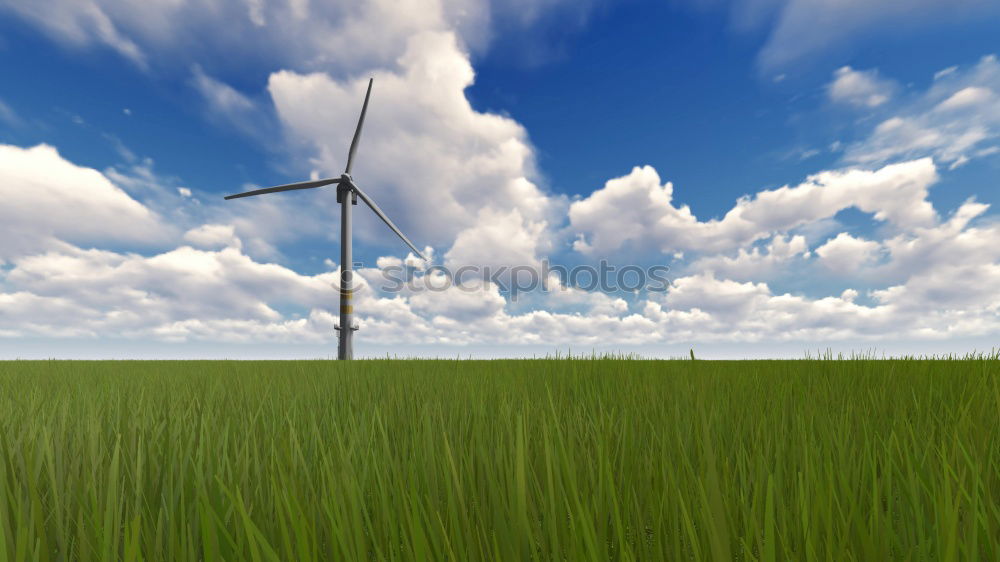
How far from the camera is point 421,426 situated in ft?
8.30

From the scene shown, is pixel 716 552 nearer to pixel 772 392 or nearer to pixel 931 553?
pixel 931 553

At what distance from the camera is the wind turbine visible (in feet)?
56.5

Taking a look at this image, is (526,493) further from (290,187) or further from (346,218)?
(290,187)

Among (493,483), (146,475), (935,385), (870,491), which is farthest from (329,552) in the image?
(935,385)

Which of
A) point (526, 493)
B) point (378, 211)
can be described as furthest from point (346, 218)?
point (526, 493)

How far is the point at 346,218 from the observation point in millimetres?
18125

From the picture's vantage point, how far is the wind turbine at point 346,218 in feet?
56.5

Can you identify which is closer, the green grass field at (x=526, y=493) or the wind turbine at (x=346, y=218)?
the green grass field at (x=526, y=493)

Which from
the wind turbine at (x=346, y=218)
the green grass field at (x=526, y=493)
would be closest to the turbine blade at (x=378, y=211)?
the wind turbine at (x=346, y=218)

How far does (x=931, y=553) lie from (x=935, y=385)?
345 centimetres

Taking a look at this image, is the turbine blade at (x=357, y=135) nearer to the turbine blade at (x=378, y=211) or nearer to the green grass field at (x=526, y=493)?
the turbine blade at (x=378, y=211)

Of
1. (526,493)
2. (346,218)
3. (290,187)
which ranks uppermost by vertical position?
(290,187)

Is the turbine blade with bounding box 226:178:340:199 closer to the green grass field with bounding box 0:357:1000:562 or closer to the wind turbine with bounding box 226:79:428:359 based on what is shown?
the wind turbine with bounding box 226:79:428:359

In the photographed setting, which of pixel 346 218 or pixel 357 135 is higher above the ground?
pixel 357 135
